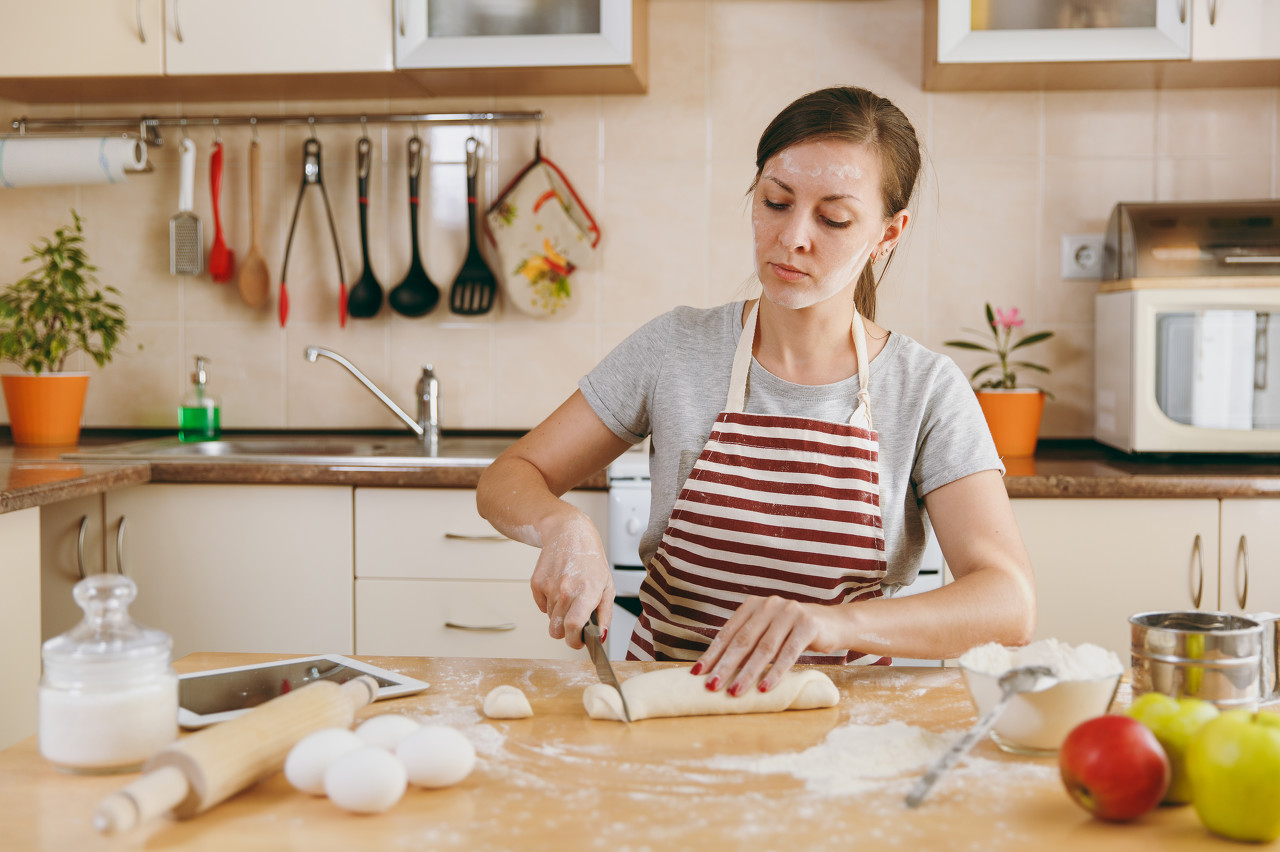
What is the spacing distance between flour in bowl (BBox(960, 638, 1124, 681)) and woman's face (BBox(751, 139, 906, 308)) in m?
0.54

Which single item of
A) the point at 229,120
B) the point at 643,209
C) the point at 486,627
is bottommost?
the point at 486,627

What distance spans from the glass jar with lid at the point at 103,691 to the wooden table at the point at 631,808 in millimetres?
24

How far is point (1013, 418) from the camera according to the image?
89.0 inches

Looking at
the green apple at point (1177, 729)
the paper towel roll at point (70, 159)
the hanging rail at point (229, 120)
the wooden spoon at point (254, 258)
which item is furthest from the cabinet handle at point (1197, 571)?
the paper towel roll at point (70, 159)

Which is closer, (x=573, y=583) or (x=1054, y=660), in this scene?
(x=1054, y=660)

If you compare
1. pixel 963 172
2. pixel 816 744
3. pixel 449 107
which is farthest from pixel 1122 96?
pixel 816 744

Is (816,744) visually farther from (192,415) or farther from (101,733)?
(192,415)

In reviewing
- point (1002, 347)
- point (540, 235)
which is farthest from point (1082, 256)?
point (540, 235)

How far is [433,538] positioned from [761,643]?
124cm

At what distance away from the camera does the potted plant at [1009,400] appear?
7.41ft

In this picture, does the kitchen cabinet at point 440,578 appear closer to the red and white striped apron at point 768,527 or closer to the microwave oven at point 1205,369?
the red and white striped apron at point 768,527

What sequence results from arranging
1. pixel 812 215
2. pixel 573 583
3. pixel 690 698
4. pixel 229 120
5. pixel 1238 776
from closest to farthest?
pixel 1238 776 < pixel 690 698 < pixel 573 583 < pixel 812 215 < pixel 229 120

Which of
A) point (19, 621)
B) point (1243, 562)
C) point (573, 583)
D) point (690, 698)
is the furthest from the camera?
point (1243, 562)

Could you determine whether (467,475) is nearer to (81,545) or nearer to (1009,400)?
(81,545)
